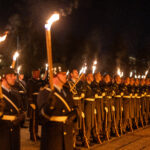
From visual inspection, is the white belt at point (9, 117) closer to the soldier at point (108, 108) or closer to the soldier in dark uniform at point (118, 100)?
the soldier at point (108, 108)

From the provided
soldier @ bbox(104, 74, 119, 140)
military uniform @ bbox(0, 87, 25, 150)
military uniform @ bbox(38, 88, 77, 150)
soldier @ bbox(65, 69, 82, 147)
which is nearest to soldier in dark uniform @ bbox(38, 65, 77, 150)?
military uniform @ bbox(38, 88, 77, 150)

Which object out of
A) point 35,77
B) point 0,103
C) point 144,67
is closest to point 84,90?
point 35,77

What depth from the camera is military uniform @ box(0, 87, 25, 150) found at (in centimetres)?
588

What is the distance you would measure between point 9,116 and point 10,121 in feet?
0.33

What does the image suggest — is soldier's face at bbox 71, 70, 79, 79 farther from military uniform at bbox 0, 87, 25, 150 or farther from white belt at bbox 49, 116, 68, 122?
white belt at bbox 49, 116, 68, 122

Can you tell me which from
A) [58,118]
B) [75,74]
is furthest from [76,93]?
[58,118]

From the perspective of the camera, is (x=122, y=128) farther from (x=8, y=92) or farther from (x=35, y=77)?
(x=8, y=92)

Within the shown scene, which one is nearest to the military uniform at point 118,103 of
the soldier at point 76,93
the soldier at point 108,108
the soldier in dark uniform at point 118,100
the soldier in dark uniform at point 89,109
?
the soldier in dark uniform at point 118,100

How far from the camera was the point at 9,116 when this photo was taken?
6027mm

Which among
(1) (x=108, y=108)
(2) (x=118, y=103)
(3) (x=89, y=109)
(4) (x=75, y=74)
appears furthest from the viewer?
(2) (x=118, y=103)

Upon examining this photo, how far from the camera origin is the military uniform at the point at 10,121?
5878 mm

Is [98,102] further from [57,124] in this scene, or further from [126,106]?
[57,124]

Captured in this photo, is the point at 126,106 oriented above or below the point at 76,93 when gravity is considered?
below

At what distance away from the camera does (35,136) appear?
9773 millimetres
